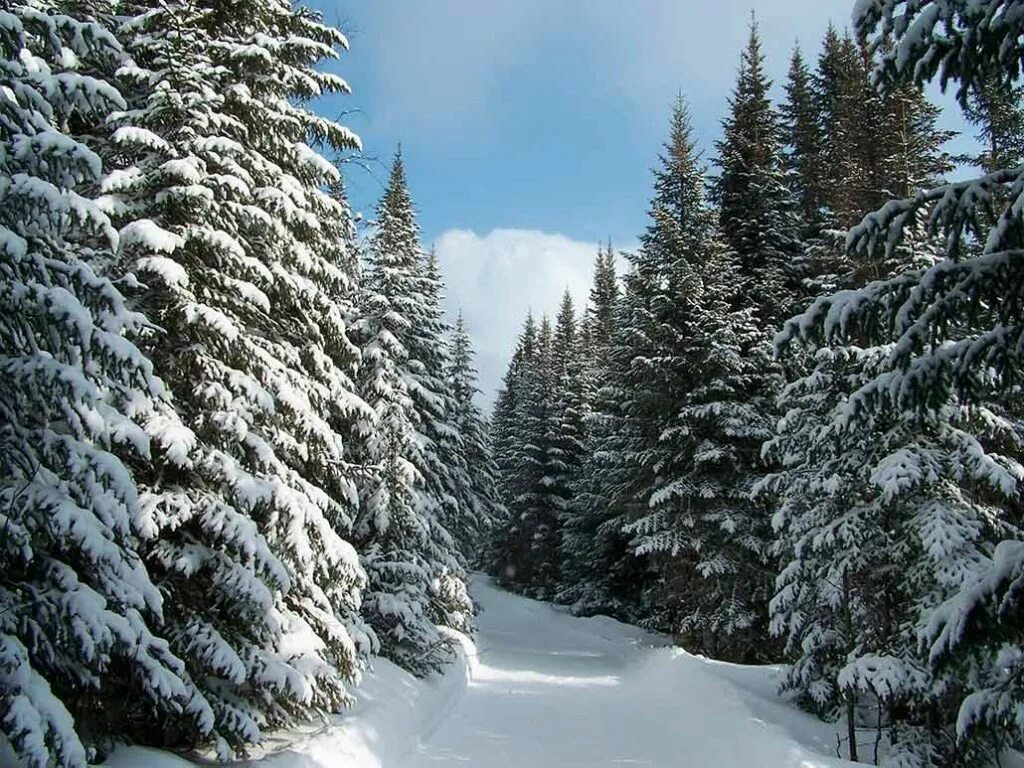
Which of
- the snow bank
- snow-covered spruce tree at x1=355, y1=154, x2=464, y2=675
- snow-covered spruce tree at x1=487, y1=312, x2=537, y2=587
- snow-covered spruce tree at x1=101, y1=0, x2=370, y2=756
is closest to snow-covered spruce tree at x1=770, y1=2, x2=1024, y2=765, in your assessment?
snow-covered spruce tree at x1=101, y1=0, x2=370, y2=756

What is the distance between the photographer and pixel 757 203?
2270 centimetres

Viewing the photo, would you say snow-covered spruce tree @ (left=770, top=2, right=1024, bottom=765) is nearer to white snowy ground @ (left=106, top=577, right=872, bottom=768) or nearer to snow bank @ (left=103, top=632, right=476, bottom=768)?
white snowy ground @ (left=106, top=577, right=872, bottom=768)

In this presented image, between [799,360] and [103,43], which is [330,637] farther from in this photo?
[799,360]

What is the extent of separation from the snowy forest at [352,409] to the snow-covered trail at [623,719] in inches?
45.0

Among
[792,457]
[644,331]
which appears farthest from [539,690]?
[644,331]

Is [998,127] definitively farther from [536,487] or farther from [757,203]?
[536,487]

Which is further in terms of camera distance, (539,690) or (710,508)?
(710,508)

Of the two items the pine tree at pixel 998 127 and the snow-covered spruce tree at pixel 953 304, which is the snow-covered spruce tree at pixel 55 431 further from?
the pine tree at pixel 998 127

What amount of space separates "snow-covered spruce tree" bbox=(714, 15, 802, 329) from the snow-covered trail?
10.3 meters

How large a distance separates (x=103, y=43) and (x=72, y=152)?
0.97m

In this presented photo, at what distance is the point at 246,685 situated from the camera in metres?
7.65

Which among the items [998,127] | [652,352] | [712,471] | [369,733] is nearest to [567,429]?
[652,352]

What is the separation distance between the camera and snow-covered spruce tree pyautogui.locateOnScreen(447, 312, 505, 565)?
81.0 ft

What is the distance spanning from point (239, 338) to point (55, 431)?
2.74 meters
